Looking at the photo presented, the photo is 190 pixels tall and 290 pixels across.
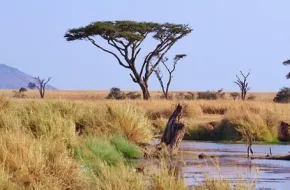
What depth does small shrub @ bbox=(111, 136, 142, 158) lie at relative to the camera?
1638 cm

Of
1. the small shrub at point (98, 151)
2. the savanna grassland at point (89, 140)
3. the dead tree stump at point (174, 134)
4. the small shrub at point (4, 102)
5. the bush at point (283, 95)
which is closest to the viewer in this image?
the savanna grassland at point (89, 140)

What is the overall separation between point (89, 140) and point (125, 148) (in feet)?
5.23

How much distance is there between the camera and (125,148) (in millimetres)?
16500

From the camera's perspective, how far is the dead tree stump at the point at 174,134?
17328 mm

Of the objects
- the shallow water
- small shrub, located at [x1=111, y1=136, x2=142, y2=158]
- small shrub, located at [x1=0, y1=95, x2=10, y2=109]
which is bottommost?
the shallow water

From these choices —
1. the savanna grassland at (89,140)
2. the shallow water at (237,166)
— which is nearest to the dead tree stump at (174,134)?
the shallow water at (237,166)

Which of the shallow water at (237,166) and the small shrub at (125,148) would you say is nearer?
the shallow water at (237,166)

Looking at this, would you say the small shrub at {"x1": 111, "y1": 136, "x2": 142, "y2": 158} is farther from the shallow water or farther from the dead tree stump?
the shallow water

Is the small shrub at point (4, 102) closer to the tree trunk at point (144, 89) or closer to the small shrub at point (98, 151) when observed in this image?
the small shrub at point (98, 151)

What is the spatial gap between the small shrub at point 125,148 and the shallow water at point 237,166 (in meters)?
0.96

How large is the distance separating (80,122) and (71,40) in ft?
101

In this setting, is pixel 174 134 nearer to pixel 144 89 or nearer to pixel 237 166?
pixel 237 166

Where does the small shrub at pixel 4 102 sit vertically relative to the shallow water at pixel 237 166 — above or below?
above

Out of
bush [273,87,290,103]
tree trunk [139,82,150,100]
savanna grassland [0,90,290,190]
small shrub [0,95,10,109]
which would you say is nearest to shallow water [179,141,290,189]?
savanna grassland [0,90,290,190]
